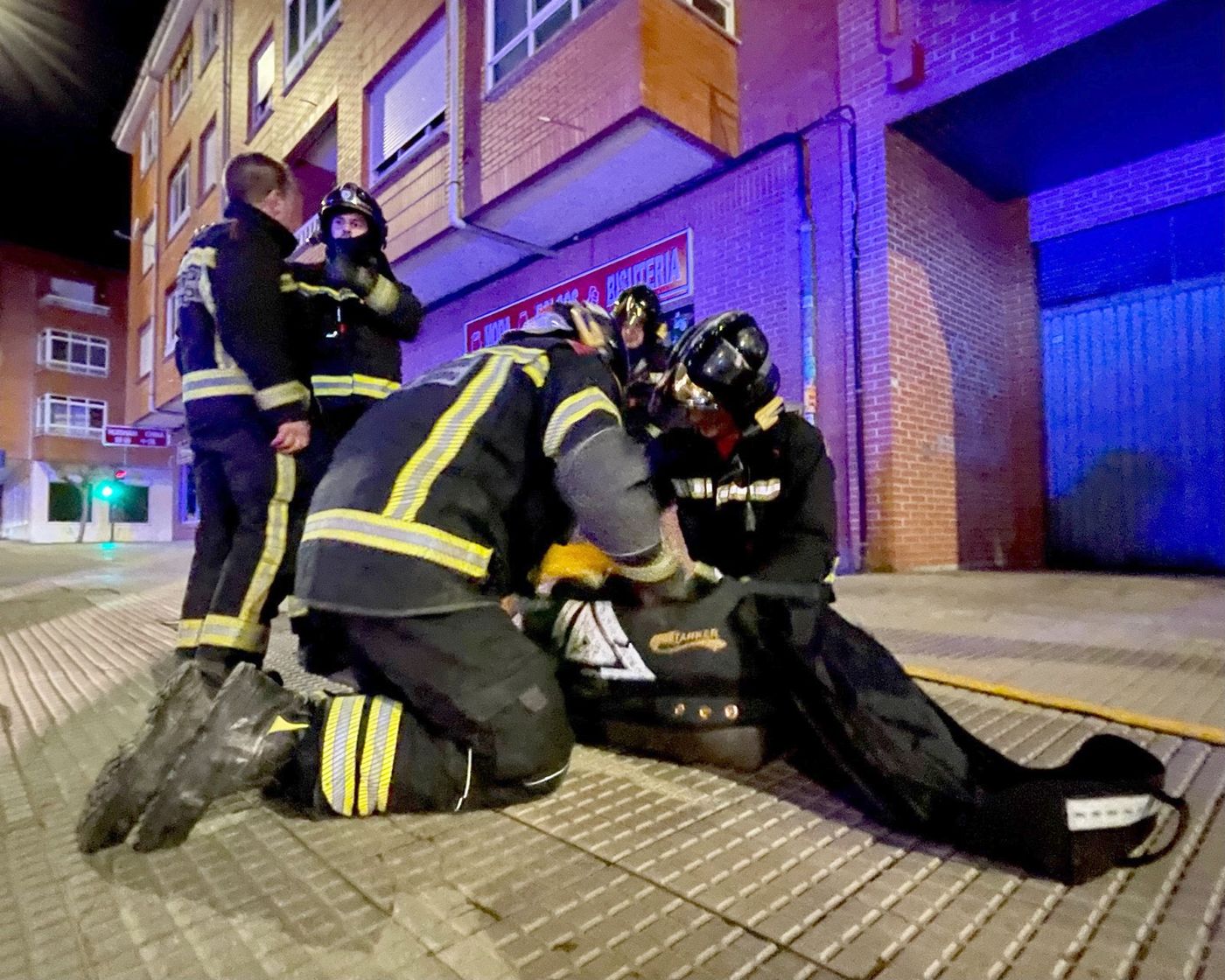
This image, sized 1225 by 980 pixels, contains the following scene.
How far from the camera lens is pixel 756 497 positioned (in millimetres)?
2566

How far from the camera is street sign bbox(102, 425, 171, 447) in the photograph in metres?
20.7

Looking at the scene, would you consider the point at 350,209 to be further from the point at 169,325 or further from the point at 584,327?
the point at 169,325

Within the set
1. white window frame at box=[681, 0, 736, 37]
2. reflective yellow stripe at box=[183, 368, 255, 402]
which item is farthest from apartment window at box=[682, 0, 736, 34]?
reflective yellow stripe at box=[183, 368, 255, 402]

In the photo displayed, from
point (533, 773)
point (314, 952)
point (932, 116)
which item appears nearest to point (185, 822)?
point (314, 952)

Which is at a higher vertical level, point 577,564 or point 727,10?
point 727,10

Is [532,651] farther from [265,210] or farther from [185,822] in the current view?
[265,210]

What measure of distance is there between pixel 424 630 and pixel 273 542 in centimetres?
110

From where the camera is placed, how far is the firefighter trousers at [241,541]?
2.29 meters

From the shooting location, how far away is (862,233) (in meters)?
6.12

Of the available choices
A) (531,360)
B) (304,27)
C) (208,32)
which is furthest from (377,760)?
(208,32)

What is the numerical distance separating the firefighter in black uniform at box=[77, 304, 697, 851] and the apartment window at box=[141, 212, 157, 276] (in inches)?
905

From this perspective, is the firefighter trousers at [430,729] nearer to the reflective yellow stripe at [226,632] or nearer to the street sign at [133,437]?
the reflective yellow stripe at [226,632]

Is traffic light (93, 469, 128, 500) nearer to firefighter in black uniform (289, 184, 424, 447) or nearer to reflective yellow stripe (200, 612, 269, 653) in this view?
firefighter in black uniform (289, 184, 424, 447)

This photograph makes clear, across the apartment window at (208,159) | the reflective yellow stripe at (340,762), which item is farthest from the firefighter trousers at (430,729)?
the apartment window at (208,159)
